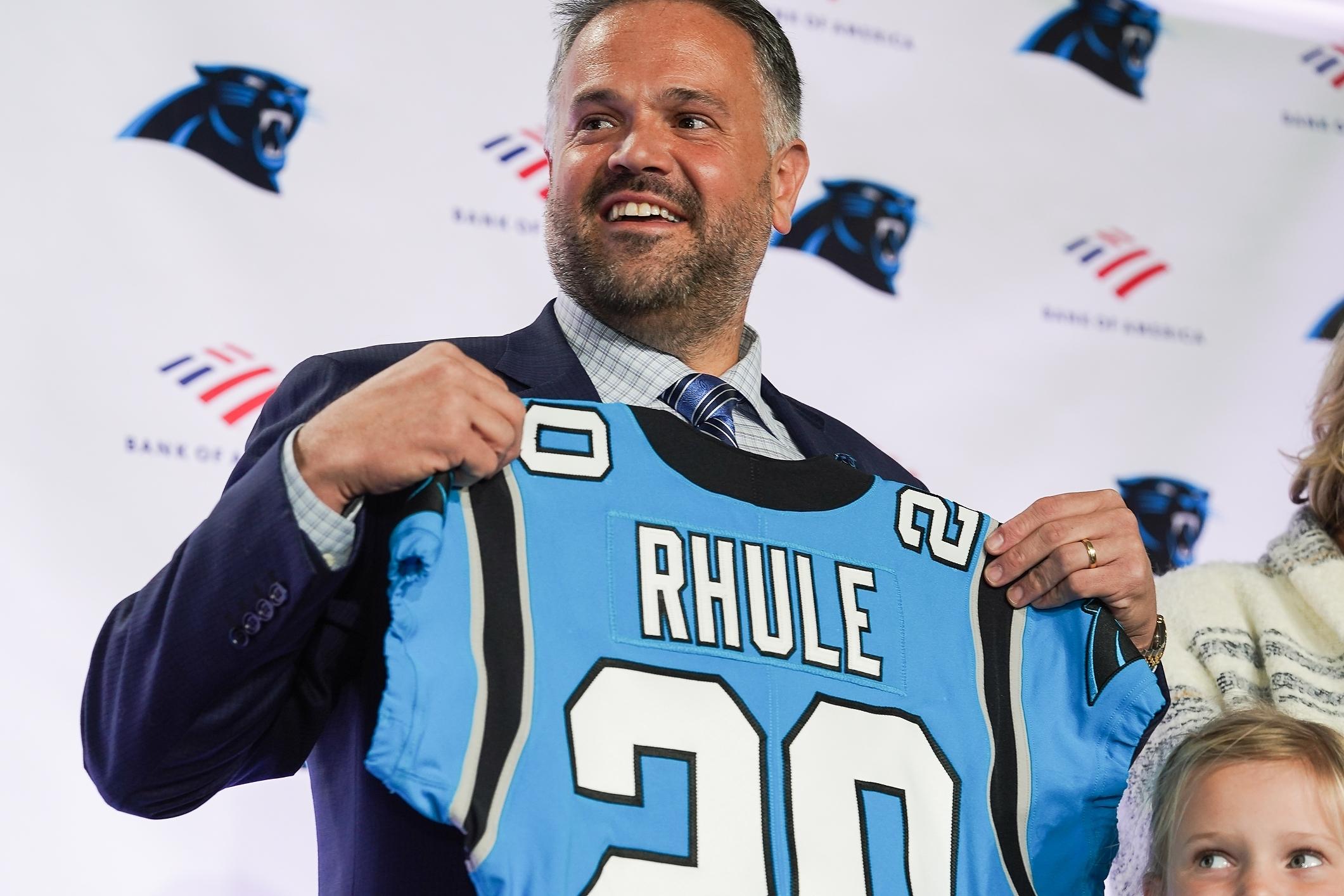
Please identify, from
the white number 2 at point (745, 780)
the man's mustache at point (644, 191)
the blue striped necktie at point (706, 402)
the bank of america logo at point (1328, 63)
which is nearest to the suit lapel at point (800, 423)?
Result: the blue striped necktie at point (706, 402)

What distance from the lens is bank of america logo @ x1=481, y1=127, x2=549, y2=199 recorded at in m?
2.10

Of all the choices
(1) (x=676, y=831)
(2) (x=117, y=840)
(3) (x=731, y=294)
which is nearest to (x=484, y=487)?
(1) (x=676, y=831)

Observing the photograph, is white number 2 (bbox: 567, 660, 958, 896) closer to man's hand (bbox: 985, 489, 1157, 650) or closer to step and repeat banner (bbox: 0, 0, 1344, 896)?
man's hand (bbox: 985, 489, 1157, 650)

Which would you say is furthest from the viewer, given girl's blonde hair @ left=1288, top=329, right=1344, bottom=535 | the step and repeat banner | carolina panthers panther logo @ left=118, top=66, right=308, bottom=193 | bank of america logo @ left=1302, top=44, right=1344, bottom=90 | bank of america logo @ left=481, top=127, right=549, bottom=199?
bank of america logo @ left=1302, top=44, right=1344, bottom=90

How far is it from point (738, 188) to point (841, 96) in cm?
99

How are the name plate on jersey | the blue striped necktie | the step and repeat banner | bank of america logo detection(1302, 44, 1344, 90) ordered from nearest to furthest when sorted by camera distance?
the name plate on jersey
the blue striped necktie
the step and repeat banner
bank of america logo detection(1302, 44, 1344, 90)

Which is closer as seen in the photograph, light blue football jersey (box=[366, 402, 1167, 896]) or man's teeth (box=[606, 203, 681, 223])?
light blue football jersey (box=[366, 402, 1167, 896])

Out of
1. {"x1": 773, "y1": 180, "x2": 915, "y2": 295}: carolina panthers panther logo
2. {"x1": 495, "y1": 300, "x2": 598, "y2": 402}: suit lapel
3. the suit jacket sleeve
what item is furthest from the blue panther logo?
the suit jacket sleeve

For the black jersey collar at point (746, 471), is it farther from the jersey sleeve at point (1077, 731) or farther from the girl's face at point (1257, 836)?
the girl's face at point (1257, 836)

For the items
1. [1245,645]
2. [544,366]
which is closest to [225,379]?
[544,366]

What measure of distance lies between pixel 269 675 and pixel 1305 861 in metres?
0.89

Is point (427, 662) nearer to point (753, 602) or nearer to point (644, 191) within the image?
point (753, 602)

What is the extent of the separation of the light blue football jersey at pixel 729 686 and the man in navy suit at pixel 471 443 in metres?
0.06

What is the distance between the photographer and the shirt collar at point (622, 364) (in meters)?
1.38
